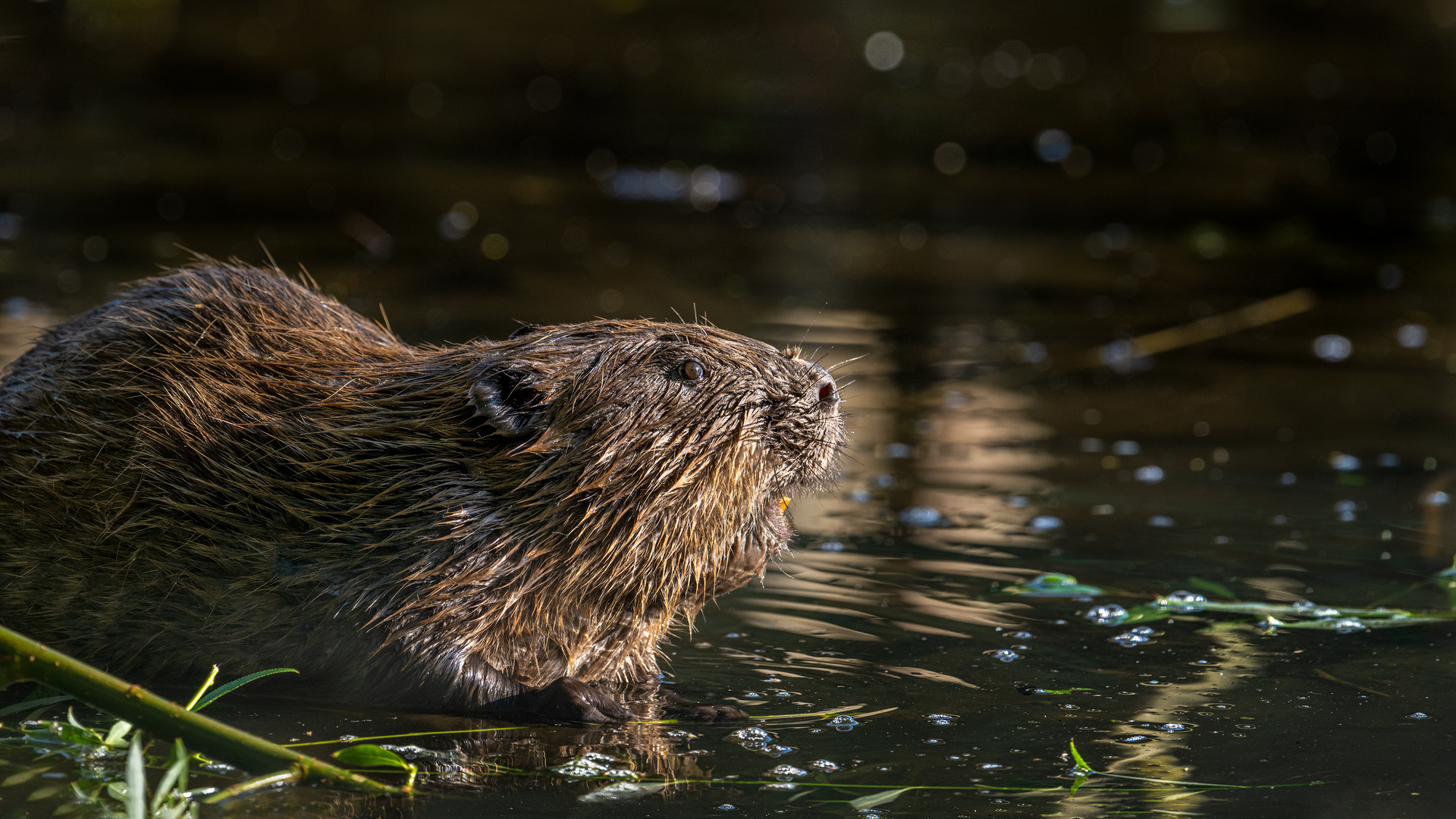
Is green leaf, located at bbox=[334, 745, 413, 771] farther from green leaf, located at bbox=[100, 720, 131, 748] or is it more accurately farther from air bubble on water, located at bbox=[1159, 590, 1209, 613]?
air bubble on water, located at bbox=[1159, 590, 1209, 613]

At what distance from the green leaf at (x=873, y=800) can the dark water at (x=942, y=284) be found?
0.07 ft

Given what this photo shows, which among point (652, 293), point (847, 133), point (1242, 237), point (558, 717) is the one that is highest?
point (847, 133)

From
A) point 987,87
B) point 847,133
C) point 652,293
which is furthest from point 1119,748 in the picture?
point 987,87

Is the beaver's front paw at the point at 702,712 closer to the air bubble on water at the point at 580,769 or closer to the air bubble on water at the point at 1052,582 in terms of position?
the air bubble on water at the point at 580,769

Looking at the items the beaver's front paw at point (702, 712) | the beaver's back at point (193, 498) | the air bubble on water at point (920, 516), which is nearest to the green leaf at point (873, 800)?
the beaver's front paw at point (702, 712)

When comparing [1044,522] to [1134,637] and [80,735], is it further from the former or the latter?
[80,735]

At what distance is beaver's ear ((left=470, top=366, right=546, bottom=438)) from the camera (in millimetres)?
3412

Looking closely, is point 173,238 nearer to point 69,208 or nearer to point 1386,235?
point 69,208

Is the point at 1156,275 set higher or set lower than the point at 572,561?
higher

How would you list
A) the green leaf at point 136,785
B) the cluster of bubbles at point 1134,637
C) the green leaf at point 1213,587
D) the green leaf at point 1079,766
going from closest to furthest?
the green leaf at point 136,785 < the green leaf at point 1079,766 < the cluster of bubbles at point 1134,637 < the green leaf at point 1213,587

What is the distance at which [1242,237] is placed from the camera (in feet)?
32.6

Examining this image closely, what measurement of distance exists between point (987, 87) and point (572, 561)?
11.9 metres

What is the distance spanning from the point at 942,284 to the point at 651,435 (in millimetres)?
5391

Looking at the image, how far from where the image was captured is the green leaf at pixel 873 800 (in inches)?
115
